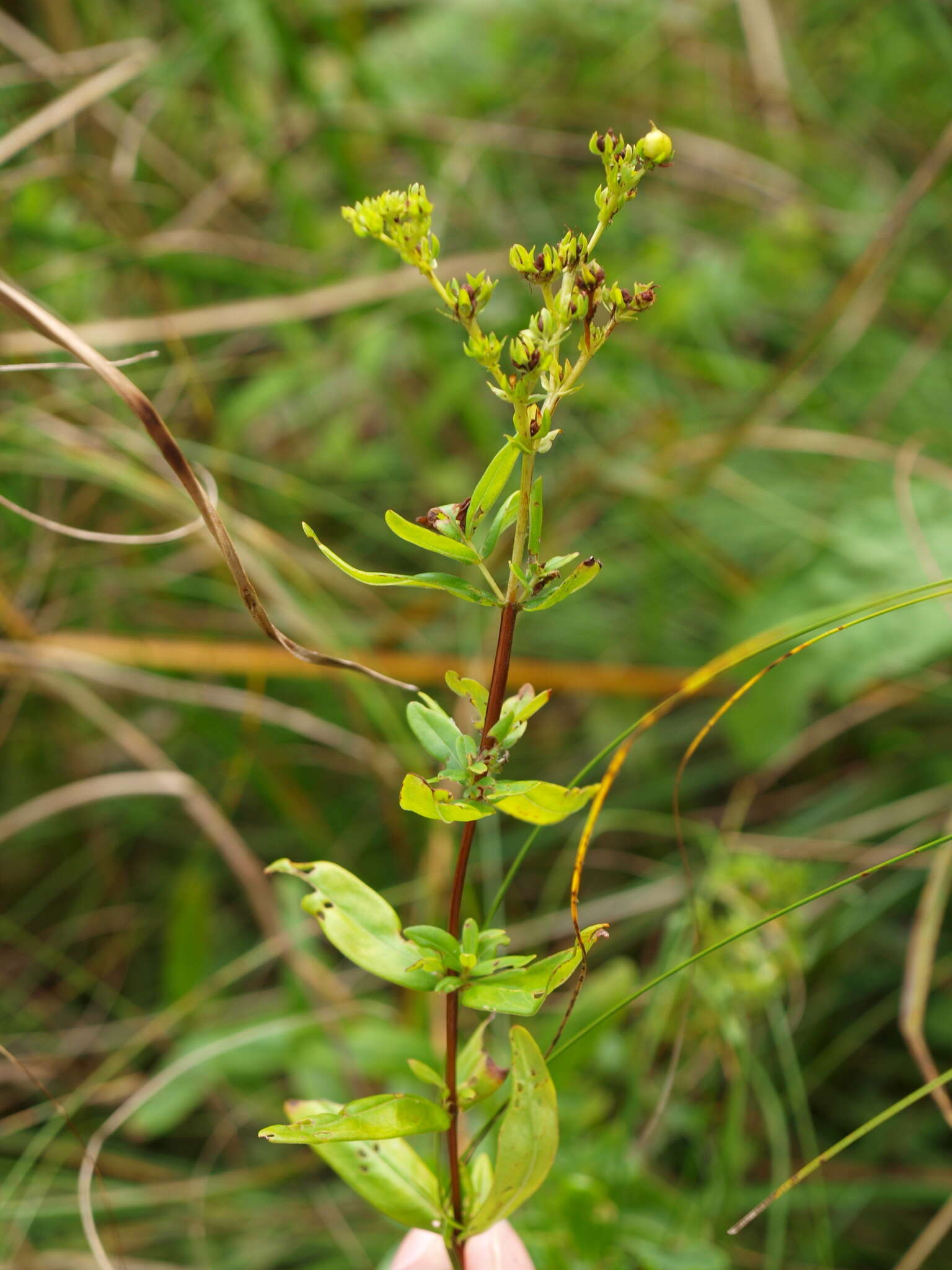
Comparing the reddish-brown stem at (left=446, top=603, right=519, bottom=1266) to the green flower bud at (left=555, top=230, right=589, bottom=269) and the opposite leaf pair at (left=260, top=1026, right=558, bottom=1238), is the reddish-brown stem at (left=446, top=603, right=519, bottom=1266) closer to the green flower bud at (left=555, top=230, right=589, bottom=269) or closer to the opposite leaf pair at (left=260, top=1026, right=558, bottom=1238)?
the opposite leaf pair at (left=260, top=1026, right=558, bottom=1238)

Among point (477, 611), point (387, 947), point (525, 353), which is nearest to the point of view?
point (525, 353)

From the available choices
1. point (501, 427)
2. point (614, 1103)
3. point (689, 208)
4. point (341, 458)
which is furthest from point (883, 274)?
point (614, 1103)

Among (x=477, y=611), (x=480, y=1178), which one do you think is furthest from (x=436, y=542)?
(x=477, y=611)

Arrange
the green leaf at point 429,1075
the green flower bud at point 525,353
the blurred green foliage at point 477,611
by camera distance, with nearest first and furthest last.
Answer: the green flower bud at point 525,353, the green leaf at point 429,1075, the blurred green foliage at point 477,611

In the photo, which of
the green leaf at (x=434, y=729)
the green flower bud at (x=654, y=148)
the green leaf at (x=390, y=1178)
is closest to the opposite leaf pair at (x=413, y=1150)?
the green leaf at (x=390, y=1178)

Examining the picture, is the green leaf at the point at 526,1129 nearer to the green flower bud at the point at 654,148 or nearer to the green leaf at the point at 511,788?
the green leaf at the point at 511,788

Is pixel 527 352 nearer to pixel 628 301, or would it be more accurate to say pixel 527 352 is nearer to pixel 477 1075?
pixel 628 301
